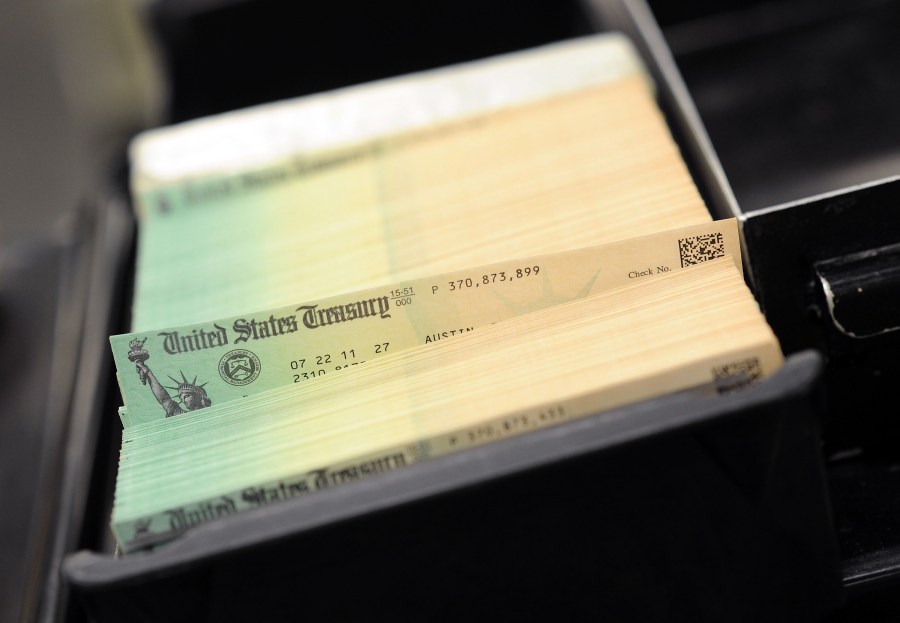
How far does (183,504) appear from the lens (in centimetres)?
47

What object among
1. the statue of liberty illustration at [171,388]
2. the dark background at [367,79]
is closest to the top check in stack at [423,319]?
the statue of liberty illustration at [171,388]

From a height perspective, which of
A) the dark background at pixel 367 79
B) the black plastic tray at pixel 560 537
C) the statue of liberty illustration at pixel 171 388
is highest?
the dark background at pixel 367 79

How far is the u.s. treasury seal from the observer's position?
0.51m

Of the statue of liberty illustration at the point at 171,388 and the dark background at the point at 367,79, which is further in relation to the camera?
the dark background at the point at 367,79

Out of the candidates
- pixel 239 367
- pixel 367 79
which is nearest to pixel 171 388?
pixel 239 367

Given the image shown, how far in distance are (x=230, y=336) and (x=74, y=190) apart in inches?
47.5

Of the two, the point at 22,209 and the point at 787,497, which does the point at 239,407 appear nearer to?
the point at 787,497

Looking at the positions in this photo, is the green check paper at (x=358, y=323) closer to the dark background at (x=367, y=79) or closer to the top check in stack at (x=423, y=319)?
the top check in stack at (x=423, y=319)

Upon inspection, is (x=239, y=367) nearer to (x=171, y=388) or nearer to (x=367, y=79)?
(x=171, y=388)

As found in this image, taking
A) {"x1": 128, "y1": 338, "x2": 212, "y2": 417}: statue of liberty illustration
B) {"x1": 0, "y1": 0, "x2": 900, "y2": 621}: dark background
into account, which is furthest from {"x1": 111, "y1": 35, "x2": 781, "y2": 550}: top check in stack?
{"x1": 0, "y1": 0, "x2": 900, "y2": 621}: dark background

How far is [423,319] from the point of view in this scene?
52 centimetres

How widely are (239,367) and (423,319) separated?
0.12 m

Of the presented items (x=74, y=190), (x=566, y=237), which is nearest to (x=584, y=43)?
(x=566, y=237)

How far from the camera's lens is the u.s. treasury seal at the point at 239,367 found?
20.0 inches
